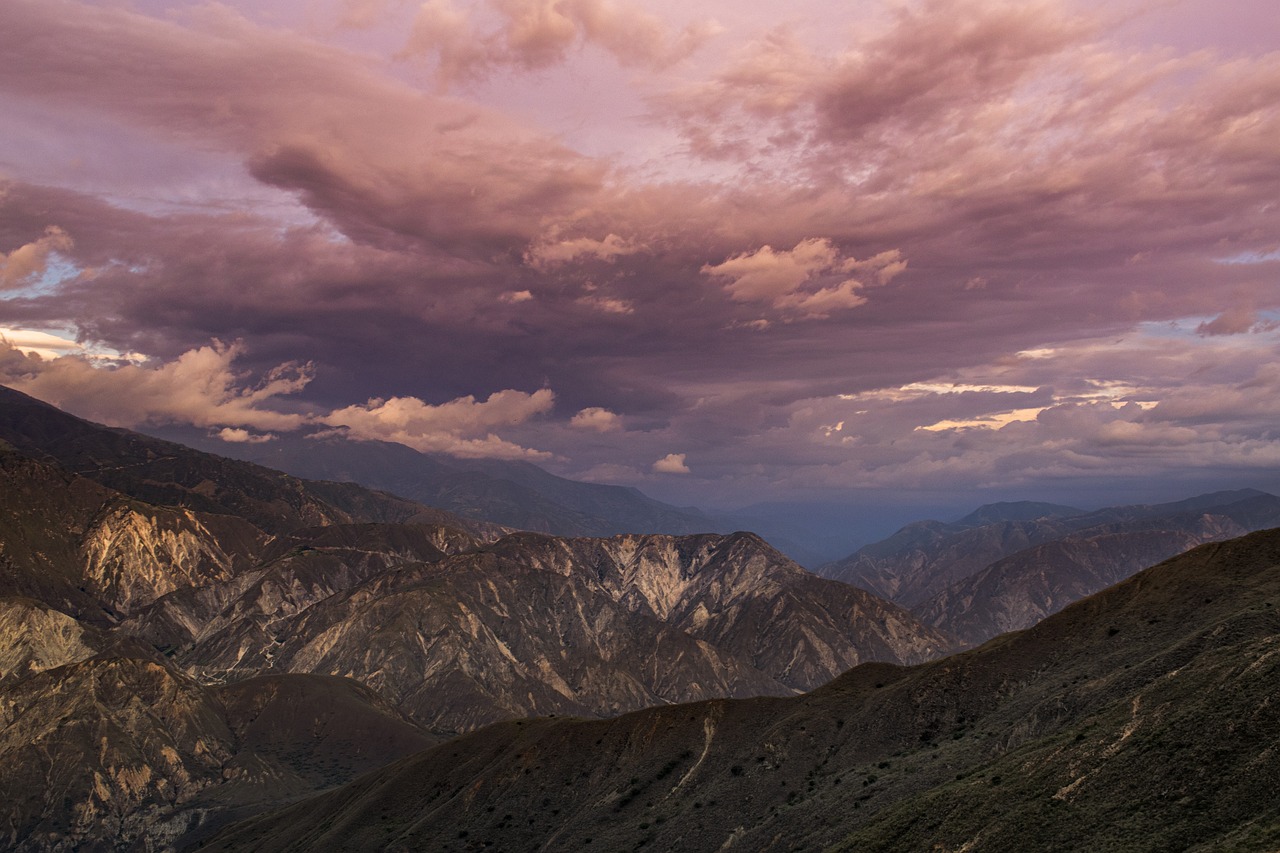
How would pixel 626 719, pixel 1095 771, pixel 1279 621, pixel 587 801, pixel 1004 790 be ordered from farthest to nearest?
pixel 626 719
pixel 587 801
pixel 1279 621
pixel 1004 790
pixel 1095 771

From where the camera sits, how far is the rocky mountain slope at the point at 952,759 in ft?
202

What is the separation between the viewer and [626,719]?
541 feet

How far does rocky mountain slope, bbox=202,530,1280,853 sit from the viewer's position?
61.5m

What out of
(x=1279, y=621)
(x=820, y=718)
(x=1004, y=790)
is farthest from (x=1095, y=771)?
(x=820, y=718)

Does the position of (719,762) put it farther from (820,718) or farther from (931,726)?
(931,726)

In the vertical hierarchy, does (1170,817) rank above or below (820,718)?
above

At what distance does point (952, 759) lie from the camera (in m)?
96.8

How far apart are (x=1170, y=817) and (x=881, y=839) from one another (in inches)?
929

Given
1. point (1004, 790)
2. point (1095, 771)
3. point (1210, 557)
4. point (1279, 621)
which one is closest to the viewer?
point (1095, 771)

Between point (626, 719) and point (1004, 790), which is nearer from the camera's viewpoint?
point (1004, 790)

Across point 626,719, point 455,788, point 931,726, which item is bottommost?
point 455,788

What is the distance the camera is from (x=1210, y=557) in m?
115

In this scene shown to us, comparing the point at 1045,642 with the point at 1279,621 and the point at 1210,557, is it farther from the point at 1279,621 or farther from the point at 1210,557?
the point at 1279,621

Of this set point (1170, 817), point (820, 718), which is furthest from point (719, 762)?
point (1170, 817)
